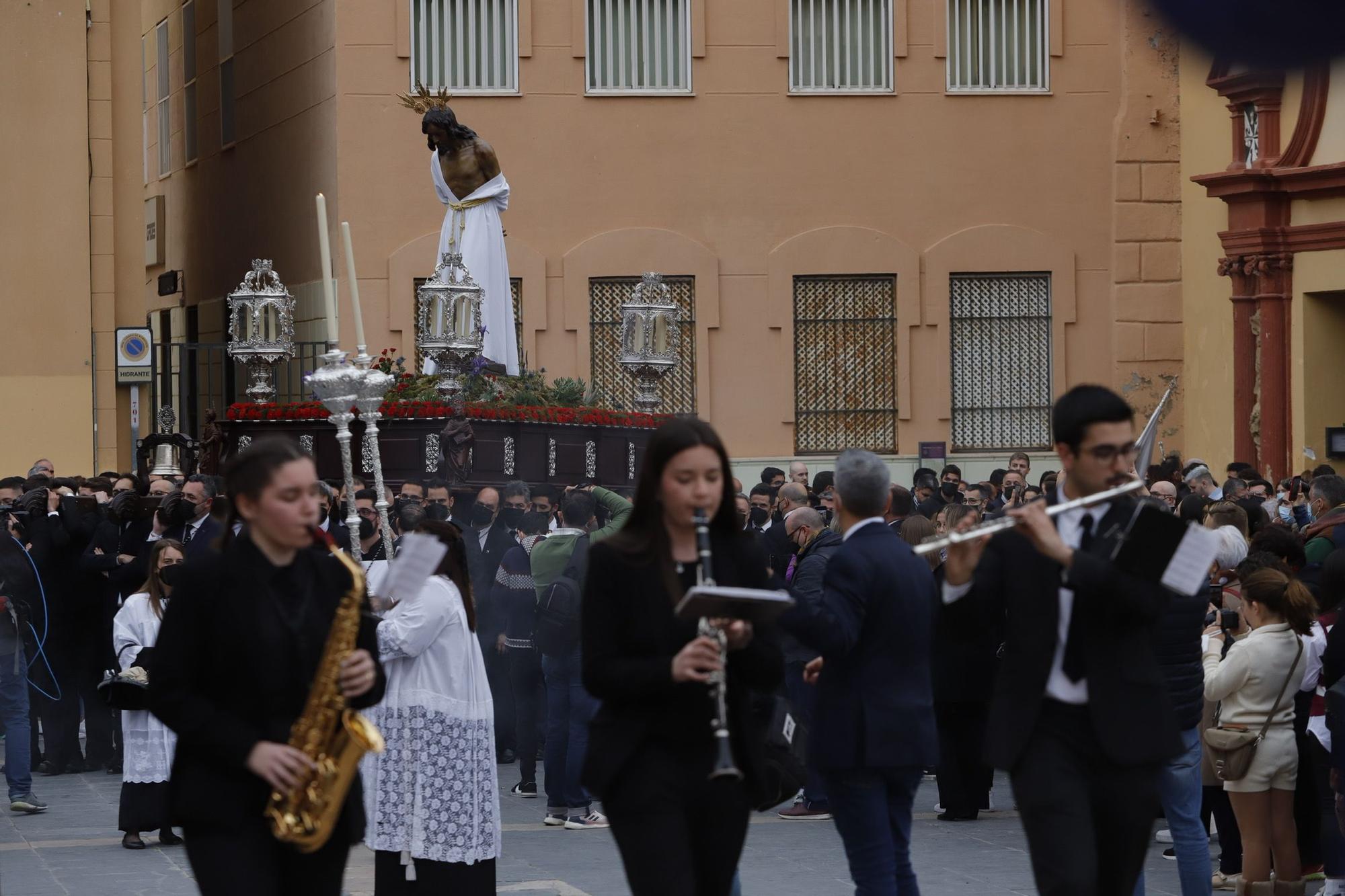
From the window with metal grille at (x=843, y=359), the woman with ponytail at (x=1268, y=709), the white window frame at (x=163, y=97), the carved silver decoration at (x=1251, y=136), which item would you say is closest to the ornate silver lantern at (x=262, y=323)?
the window with metal grille at (x=843, y=359)

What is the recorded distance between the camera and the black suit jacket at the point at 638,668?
4.70 m

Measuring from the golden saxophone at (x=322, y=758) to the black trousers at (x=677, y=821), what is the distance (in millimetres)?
627

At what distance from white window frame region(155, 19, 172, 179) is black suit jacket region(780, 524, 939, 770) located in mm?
28240

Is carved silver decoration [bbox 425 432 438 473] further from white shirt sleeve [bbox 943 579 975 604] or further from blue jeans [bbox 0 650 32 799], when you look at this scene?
white shirt sleeve [bbox 943 579 975 604]

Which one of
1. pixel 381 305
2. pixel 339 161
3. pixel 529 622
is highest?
pixel 339 161

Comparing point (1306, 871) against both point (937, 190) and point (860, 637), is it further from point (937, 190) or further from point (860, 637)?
point (937, 190)

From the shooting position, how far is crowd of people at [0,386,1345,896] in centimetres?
450

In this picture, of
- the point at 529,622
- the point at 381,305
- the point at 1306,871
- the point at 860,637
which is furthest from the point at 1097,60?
the point at 860,637

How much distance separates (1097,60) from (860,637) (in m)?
20.1

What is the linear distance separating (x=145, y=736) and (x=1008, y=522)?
6391 millimetres

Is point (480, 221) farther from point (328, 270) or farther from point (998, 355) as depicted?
point (328, 270)

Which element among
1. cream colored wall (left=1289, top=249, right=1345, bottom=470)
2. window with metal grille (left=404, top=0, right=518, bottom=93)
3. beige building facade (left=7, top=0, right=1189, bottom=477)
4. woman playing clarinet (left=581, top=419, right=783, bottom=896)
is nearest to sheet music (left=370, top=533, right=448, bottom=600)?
woman playing clarinet (left=581, top=419, right=783, bottom=896)

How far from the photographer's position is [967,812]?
1088 cm

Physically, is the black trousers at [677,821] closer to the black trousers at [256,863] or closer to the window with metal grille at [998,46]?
the black trousers at [256,863]
